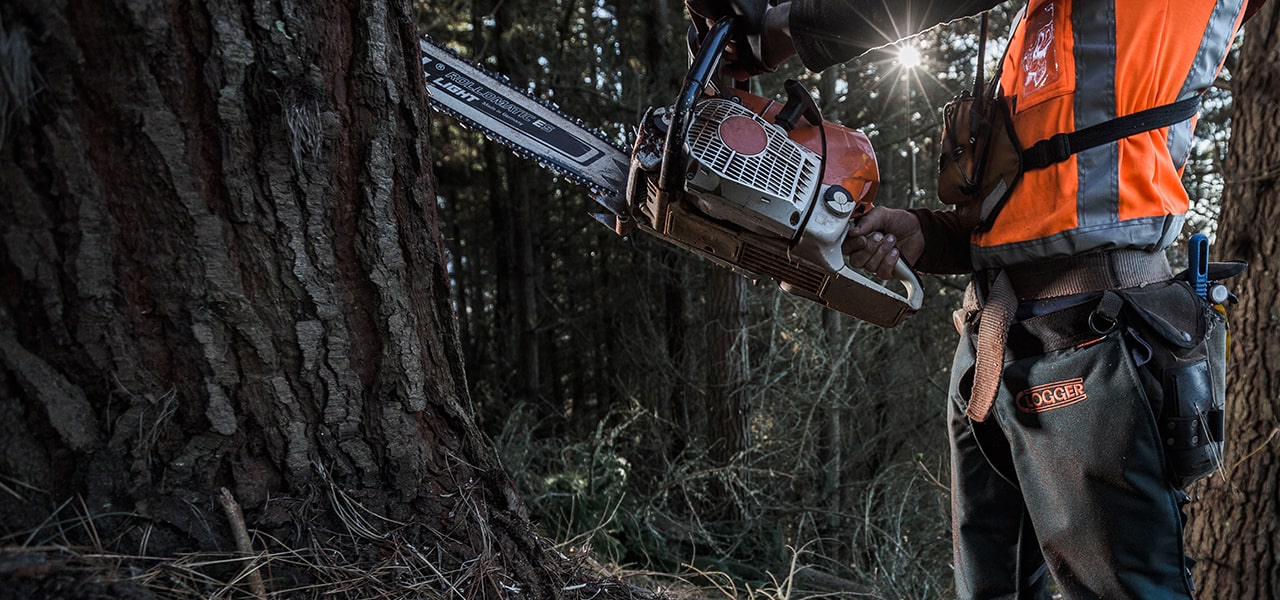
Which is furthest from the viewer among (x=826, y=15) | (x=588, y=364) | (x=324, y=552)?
(x=588, y=364)

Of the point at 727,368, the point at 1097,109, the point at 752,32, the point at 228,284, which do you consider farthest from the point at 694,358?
the point at 228,284

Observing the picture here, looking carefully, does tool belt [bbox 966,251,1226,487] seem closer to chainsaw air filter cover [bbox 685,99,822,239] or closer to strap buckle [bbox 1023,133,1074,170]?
strap buckle [bbox 1023,133,1074,170]

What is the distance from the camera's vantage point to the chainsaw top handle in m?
1.71

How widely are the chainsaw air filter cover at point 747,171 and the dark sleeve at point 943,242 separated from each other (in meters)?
0.37

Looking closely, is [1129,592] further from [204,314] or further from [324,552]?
[204,314]

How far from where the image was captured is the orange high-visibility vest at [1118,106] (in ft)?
5.08

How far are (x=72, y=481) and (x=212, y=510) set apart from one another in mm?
198

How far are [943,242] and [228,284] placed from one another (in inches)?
61.9

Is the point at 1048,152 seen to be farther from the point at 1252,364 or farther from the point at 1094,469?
the point at 1252,364

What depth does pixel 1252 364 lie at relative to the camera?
9.83 feet

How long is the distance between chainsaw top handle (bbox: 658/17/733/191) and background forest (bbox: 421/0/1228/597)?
2.61 metres

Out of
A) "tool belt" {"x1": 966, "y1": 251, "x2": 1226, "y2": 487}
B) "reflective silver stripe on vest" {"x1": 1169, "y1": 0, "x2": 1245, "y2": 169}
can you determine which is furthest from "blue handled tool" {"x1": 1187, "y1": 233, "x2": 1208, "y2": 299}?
"reflective silver stripe on vest" {"x1": 1169, "y1": 0, "x2": 1245, "y2": 169}

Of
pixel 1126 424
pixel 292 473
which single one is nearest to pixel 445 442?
pixel 292 473

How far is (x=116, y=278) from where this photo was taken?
A: 48.4 inches
